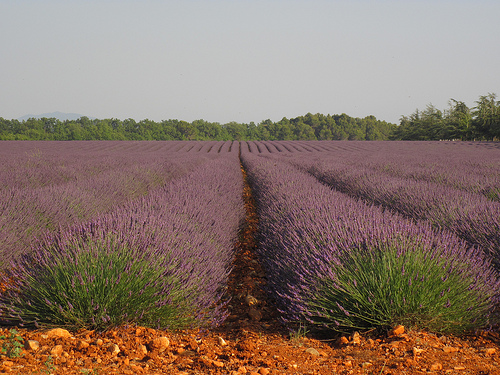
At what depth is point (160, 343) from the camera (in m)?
1.78

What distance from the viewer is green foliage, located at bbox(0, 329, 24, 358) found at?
1.50 meters

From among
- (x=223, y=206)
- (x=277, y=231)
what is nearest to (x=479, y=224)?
(x=277, y=231)

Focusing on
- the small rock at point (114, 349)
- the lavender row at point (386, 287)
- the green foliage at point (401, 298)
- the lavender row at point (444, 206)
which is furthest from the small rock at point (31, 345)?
the lavender row at point (444, 206)

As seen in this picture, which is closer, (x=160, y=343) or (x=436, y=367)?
(x=436, y=367)

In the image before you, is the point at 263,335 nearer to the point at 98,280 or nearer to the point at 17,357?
the point at 98,280

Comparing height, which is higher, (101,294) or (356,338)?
(101,294)

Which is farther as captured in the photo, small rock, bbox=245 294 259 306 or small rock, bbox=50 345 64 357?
small rock, bbox=245 294 259 306

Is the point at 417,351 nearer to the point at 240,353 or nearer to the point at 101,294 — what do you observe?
the point at 240,353

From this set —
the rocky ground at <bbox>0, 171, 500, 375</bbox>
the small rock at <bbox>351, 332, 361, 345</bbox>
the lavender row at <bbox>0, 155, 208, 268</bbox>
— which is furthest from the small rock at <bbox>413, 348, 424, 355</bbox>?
the lavender row at <bbox>0, 155, 208, 268</bbox>

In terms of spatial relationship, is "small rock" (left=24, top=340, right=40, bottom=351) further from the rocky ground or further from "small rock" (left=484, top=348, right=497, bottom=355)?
"small rock" (left=484, top=348, right=497, bottom=355)

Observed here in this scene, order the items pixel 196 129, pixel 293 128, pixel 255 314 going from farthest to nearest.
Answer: pixel 293 128, pixel 196 129, pixel 255 314

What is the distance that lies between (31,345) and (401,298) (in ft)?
6.09

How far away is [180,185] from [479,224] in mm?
3709

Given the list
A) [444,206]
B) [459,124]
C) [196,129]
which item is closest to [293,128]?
[196,129]
